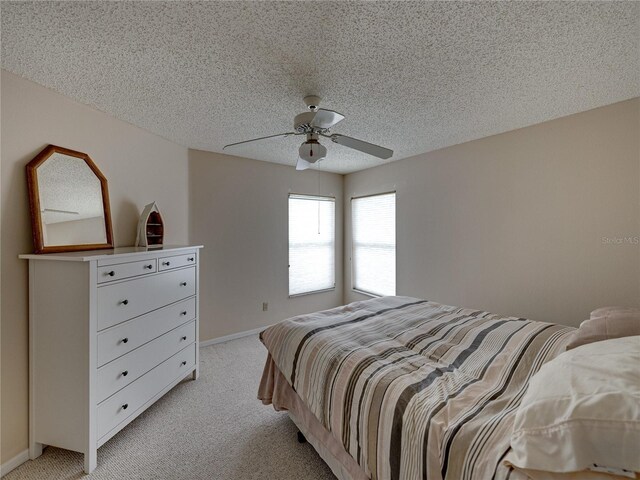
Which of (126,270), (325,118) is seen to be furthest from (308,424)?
(325,118)

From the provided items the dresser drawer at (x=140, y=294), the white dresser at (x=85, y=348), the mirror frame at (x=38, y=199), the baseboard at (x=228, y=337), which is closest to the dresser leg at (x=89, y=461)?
the white dresser at (x=85, y=348)

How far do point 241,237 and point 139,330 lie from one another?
6.15ft

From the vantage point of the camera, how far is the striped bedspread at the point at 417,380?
0.95m

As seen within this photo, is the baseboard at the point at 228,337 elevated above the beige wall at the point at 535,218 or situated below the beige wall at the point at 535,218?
below

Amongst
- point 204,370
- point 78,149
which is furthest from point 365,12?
point 204,370

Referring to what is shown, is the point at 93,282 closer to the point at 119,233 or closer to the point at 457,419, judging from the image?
the point at 119,233

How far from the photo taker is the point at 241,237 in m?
3.71

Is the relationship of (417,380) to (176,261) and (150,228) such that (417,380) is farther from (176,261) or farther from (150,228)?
(150,228)

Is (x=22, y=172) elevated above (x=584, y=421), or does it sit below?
above

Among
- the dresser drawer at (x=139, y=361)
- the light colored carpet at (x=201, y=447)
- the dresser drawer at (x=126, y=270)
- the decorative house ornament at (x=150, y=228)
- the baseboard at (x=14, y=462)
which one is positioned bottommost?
the light colored carpet at (x=201, y=447)

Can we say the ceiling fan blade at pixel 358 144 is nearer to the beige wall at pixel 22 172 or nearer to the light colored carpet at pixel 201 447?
the beige wall at pixel 22 172

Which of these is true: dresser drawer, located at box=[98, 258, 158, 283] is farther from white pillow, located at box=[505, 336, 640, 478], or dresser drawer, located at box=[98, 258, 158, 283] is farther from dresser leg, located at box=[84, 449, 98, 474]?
white pillow, located at box=[505, 336, 640, 478]

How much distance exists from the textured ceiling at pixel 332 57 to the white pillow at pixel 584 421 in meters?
1.49

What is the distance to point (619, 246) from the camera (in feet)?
7.09
